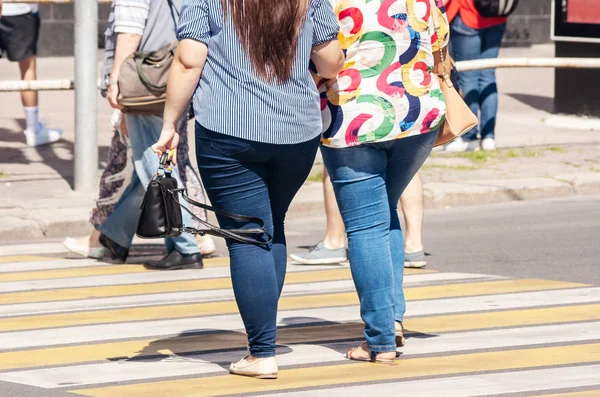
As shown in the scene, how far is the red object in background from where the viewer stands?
14.9m

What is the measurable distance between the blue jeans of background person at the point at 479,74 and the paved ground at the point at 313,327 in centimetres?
382

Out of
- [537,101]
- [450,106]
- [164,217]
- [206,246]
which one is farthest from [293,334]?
[537,101]

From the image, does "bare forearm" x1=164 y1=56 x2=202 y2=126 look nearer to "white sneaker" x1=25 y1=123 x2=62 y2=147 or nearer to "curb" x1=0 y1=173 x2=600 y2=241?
"curb" x1=0 y1=173 x2=600 y2=241

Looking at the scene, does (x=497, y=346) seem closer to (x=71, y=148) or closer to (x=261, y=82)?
(x=261, y=82)

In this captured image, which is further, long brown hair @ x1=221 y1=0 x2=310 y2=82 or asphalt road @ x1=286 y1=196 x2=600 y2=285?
asphalt road @ x1=286 y1=196 x2=600 y2=285

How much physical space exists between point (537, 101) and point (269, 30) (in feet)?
38.8

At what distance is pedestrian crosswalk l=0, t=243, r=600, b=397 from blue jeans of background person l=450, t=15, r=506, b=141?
5147 mm

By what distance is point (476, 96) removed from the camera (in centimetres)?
1333

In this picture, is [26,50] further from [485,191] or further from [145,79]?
[145,79]

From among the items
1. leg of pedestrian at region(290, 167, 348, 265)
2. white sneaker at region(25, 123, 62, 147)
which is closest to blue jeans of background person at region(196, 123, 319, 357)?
leg of pedestrian at region(290, 167, 348, 265)

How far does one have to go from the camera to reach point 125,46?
7996 mm

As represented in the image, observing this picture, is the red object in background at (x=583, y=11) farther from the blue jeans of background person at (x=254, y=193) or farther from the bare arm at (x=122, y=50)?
the blue jeans of background person at (x=254, y=193)

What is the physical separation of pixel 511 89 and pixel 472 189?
22.5 feet

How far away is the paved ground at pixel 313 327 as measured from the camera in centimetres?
549
